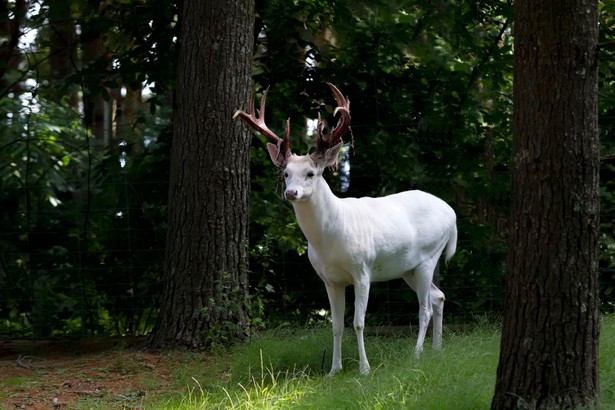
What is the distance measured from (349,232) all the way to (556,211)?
2319mm

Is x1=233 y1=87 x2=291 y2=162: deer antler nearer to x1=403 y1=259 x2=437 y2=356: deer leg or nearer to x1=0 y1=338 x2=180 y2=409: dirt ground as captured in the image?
x1=403 y1=259 x2=437 y2=356: deer leg

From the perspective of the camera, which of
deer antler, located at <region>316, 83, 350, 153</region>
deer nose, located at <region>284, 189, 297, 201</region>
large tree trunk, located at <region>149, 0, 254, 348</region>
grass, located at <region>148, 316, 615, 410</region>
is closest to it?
grass, located at <region>148, 316, 615, 410</region>

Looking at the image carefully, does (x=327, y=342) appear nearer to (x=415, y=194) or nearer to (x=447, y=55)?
(x=415, y=194)

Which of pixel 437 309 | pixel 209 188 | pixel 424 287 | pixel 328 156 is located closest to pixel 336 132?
pixel 328 156

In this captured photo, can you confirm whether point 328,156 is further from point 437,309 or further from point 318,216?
Result: point 437,309

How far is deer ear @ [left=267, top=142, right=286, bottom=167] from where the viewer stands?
6.30 m

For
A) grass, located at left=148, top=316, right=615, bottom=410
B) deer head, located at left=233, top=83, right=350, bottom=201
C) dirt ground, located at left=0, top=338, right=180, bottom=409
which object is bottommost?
dirt ground, located at left=0, top=338, right=180, bottom=409

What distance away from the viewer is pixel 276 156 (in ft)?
21.0

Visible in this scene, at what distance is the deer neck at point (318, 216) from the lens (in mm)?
6242

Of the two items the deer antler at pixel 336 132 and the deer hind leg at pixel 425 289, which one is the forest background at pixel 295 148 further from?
the deer antler at pixel 336 132

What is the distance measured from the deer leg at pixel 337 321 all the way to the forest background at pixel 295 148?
4.88 feet

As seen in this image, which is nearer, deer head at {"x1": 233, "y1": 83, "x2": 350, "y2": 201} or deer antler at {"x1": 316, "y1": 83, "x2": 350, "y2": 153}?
deer head at {"x1": 233, "y1": 83, "x2": 350, "y2": 201}

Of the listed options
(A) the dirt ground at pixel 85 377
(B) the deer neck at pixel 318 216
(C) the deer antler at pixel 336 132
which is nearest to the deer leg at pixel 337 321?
(B) the deer neck at pixel 318 216

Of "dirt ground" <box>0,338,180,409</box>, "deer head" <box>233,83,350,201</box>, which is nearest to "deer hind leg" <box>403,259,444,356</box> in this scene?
"deer head" <box>233,83,350,201</box>
